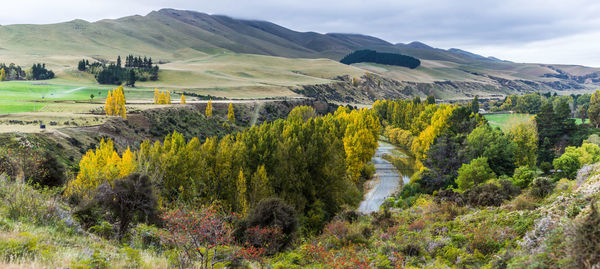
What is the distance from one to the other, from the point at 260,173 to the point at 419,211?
1555cm

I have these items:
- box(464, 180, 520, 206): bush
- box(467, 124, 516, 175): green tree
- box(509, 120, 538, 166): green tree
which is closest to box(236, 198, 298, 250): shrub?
box(464, 180, 520, 206): bush

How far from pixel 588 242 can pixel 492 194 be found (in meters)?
21.5

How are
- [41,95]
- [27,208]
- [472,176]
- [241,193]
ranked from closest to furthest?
[27,208] < [241,193] < [472,176] < [41,95]

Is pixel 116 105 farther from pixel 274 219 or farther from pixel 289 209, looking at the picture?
pixel 274 219

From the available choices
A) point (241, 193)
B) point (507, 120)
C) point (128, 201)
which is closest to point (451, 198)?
point (241, 193)

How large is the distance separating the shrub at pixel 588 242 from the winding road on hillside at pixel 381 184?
35321 millimetres

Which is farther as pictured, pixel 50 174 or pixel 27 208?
pixel 50 174

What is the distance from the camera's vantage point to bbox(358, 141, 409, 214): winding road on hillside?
50000 millimetres

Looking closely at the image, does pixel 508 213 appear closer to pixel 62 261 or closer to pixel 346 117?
pixel 62 261

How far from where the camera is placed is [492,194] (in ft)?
96.3

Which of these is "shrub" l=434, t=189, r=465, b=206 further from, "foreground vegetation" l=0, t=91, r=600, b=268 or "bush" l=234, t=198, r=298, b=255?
"bush" l=234, t=198, r=298, b=255

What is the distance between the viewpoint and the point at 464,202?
101 feet

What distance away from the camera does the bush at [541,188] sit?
2770 cm

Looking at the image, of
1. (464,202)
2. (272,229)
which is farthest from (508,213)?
(272,229)
